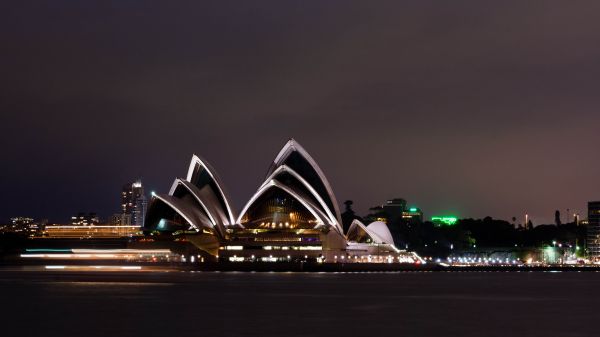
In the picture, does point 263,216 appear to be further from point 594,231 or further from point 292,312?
point 594,231

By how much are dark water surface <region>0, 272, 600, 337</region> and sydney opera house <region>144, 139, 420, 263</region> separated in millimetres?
51749

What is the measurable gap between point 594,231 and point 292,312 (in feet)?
517

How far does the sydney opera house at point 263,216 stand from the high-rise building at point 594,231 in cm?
8041

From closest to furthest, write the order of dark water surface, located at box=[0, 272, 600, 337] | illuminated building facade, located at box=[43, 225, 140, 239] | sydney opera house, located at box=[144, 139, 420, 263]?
dark water surface, located at box=[0, 272, 600, 337]
sydney opera house, located at box=[144, 139, 420, 263]
illuminated building facade, located at box=[43, 225, 140, 239]

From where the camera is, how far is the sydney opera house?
123 m

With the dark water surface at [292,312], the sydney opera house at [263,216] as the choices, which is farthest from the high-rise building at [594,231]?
the dark water surface at [292,312]

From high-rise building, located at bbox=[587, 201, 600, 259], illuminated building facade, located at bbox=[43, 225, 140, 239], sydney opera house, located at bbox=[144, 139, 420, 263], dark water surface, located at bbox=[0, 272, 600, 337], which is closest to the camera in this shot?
dark water surface, located at bbox=[0, 272, 600, 337]

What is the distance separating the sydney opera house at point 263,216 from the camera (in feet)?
404

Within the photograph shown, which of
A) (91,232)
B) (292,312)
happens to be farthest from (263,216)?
(292,312)

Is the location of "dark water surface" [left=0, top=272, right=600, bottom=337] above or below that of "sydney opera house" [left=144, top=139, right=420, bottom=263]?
below

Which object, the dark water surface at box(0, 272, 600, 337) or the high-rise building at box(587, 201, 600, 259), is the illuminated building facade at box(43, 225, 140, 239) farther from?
the high-rise building at box(587, 201, 600, 259)

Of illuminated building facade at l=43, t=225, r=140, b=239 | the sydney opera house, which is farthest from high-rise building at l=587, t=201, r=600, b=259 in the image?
illuminated building facade at l=43, t=225, r=140, b=239

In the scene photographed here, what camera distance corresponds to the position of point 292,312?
49.7 m

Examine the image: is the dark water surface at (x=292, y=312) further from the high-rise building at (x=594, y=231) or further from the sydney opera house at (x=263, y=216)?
the high-rise building at (x=594, y=231)
